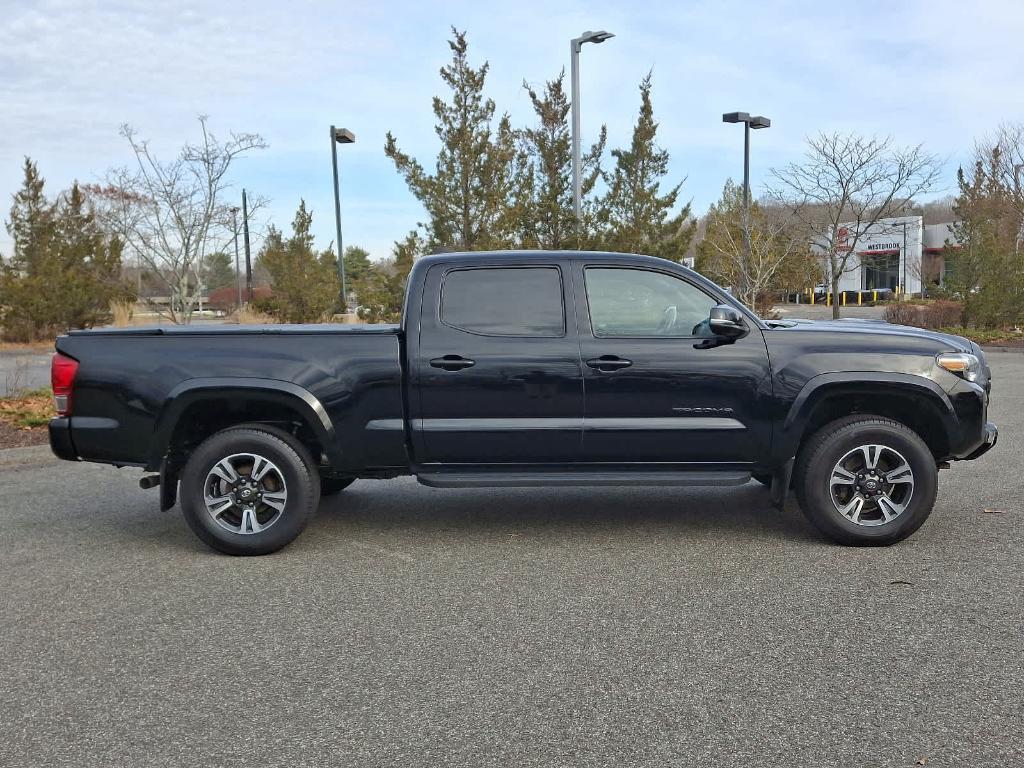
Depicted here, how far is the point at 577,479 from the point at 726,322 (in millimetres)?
1290

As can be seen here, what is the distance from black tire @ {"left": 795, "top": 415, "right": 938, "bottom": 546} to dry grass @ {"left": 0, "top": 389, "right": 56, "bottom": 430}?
8.50 metres

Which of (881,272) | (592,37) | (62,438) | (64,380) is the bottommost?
(62,438)

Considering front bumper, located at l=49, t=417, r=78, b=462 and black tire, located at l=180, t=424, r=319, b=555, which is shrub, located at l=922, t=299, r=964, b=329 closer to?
black tire, located at l=180, t=424, r=319, b=555

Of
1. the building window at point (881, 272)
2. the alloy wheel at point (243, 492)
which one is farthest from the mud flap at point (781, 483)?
the building window at point (881, 272)

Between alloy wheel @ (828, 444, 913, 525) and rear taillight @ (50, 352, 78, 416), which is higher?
rear taillight @ (50, 352, 78, 416)

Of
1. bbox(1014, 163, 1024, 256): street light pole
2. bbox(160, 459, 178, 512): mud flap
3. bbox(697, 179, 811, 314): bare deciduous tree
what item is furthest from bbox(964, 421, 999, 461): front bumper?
bbox(1014, 163, 1024, 256): street light pole

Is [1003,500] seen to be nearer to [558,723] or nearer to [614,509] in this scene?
[614,509]

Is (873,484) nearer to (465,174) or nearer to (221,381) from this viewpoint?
(221,381)

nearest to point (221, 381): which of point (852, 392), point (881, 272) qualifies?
point (852, 392)

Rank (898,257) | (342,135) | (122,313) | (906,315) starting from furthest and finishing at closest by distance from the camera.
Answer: (898,257), (122,313), (906,315), (342,135)

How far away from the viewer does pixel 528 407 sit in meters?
5.38

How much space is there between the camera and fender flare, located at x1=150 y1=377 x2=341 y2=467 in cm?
527

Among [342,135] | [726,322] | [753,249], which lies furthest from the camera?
[753,249]

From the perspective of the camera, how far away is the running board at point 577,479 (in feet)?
17.5
